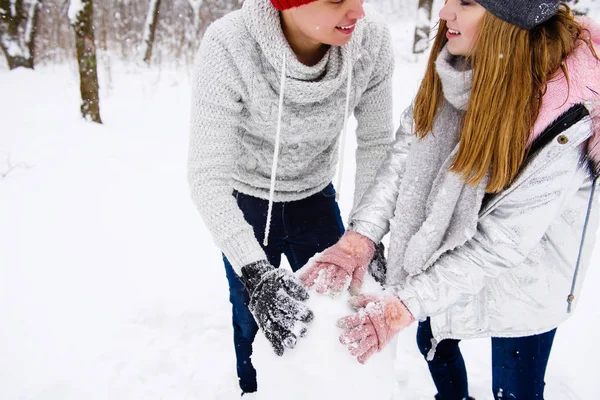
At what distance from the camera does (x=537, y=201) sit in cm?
104

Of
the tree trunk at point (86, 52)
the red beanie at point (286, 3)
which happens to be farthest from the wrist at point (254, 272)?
the tree trunk at point (86, 52)

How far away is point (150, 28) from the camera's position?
1224 centimetres

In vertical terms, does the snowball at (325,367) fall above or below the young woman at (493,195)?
below

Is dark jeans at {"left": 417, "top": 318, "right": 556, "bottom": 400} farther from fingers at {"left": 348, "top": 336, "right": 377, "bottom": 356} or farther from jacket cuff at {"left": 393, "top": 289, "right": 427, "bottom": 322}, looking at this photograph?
fingers at {"left": 348, "top": 336, "right": 377, "bottom": 356}

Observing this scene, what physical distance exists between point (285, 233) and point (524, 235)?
0.99m

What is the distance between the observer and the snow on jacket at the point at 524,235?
100 cm

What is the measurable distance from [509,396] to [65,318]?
2.59m

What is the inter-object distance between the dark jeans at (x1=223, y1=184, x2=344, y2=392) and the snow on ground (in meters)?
0.60

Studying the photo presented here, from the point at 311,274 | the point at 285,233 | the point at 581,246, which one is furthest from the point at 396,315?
the point at 285,233

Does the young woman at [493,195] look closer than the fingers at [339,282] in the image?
Yes

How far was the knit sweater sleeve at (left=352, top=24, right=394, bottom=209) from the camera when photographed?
5.32ft

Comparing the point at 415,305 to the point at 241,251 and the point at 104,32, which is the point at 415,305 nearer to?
the point at 241,251

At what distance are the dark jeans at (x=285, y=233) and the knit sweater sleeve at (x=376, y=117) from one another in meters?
0.18

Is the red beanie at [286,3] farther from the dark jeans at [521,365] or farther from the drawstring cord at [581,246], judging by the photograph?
the dark jeans at [521,365]
